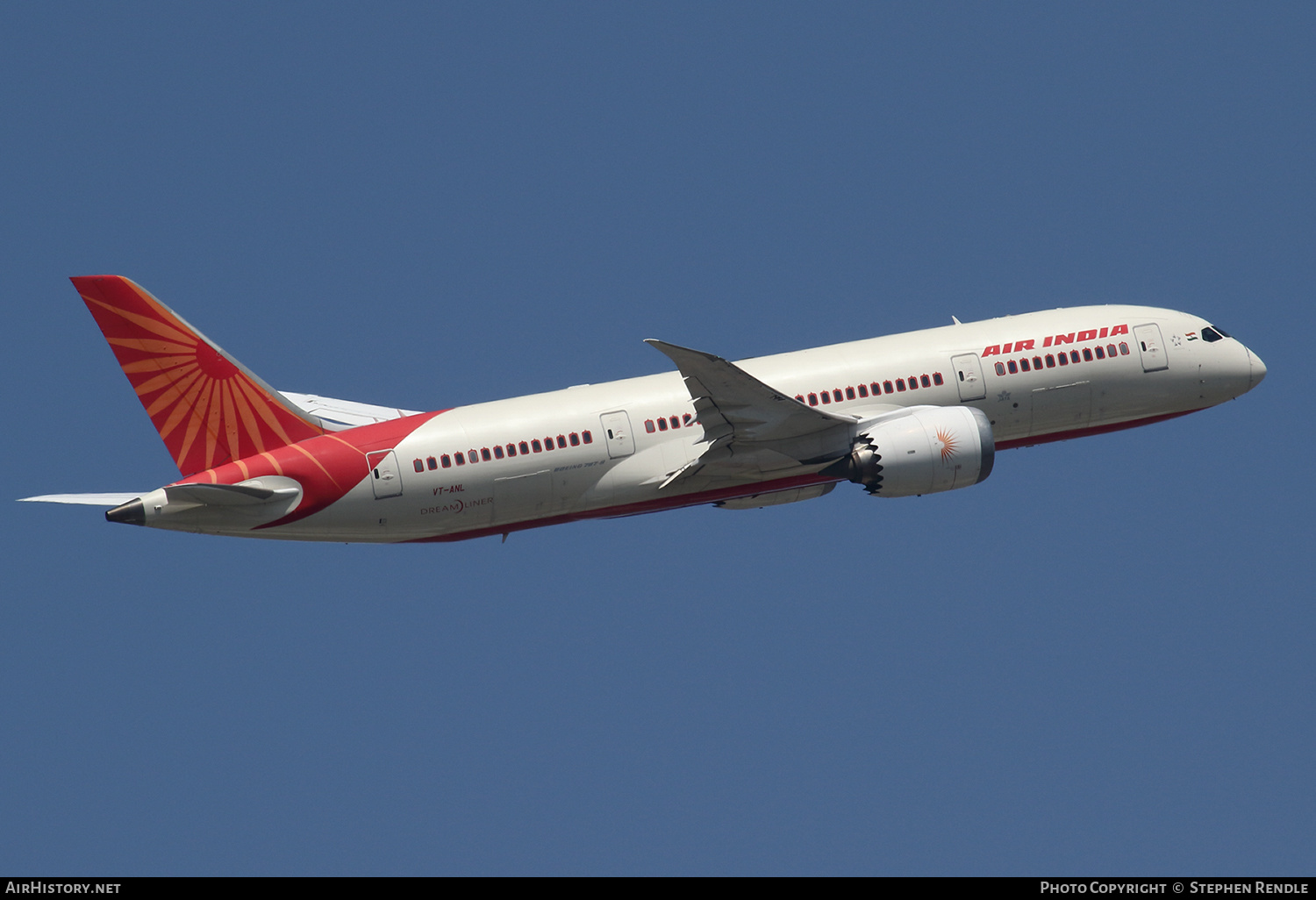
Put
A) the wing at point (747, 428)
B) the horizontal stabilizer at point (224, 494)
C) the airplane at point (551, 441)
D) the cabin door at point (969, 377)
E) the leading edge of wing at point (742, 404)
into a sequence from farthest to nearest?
the cabin door at point (969, 377) → the airplane at point (551, 441) → the wing at point (747, 428) → the horizontal stabilizer at point (224, 494) → the leading edge of wing at point (742, 404)

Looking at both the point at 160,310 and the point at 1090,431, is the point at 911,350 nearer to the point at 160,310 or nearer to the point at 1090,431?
the point at 1090,431

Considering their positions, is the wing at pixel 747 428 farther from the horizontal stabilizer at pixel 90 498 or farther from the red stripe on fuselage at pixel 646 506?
the horizontal stabilizer at pixel 90 498

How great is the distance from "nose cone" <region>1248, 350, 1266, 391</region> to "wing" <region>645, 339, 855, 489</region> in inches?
586

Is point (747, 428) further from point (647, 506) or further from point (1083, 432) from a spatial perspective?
point (1083, 432)

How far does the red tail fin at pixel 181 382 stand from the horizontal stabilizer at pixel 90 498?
6.50 ft

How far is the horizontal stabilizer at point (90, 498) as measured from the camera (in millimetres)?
53469

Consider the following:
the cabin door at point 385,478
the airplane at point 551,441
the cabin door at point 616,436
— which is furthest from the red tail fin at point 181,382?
the cabin door at point 616,436

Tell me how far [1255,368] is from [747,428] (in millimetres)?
18434

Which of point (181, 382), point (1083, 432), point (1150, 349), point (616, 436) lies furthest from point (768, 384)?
point (181, 382)

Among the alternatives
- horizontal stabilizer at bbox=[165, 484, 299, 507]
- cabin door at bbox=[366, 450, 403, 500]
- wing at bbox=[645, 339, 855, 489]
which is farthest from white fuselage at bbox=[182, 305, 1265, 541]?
horizontal stabilizer at bbox=[165, 484, 299, 507]

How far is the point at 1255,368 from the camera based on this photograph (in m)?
61.1

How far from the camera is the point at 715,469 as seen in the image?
183 feet

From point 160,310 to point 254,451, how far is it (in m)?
5.08
